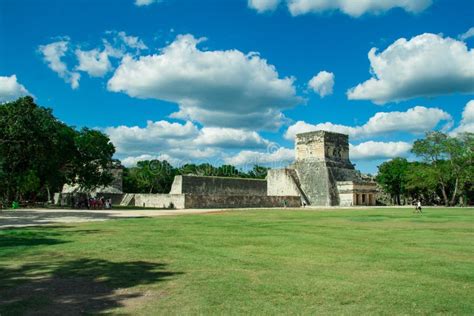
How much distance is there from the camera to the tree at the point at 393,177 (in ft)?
186

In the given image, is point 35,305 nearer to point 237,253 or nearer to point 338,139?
point 237,253

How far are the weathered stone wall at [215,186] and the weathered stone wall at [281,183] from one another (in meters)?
2.98

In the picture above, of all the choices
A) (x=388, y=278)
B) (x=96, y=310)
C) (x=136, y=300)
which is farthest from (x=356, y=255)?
(x=96, y=310)

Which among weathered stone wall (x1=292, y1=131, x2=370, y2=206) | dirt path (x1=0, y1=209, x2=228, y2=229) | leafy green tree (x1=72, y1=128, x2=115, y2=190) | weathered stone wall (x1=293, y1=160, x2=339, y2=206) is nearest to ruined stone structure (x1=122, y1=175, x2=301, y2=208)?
weathered stone wall (x1=293, y1=160, x2=339, y2=206)

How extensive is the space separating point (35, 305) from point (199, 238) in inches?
265

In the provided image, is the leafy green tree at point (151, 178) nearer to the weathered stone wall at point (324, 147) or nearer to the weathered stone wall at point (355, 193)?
the weathered stone wall at point (324, 147)

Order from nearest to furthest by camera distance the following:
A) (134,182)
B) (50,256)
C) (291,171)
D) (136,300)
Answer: (136,300) → (50,256) → (291,171) → (134,182)

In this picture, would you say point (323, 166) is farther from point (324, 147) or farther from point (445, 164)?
point (445, 164)

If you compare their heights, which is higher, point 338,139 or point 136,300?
point 338,139

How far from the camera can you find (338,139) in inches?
2048

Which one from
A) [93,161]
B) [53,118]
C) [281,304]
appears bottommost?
[281,304]

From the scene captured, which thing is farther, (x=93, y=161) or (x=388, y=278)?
(x=93, y=161)

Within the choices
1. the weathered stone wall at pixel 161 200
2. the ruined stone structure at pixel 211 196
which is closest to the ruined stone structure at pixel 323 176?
the ruined stone structure at pixel 211 196

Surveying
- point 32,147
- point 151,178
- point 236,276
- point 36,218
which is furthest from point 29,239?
point 151,178
